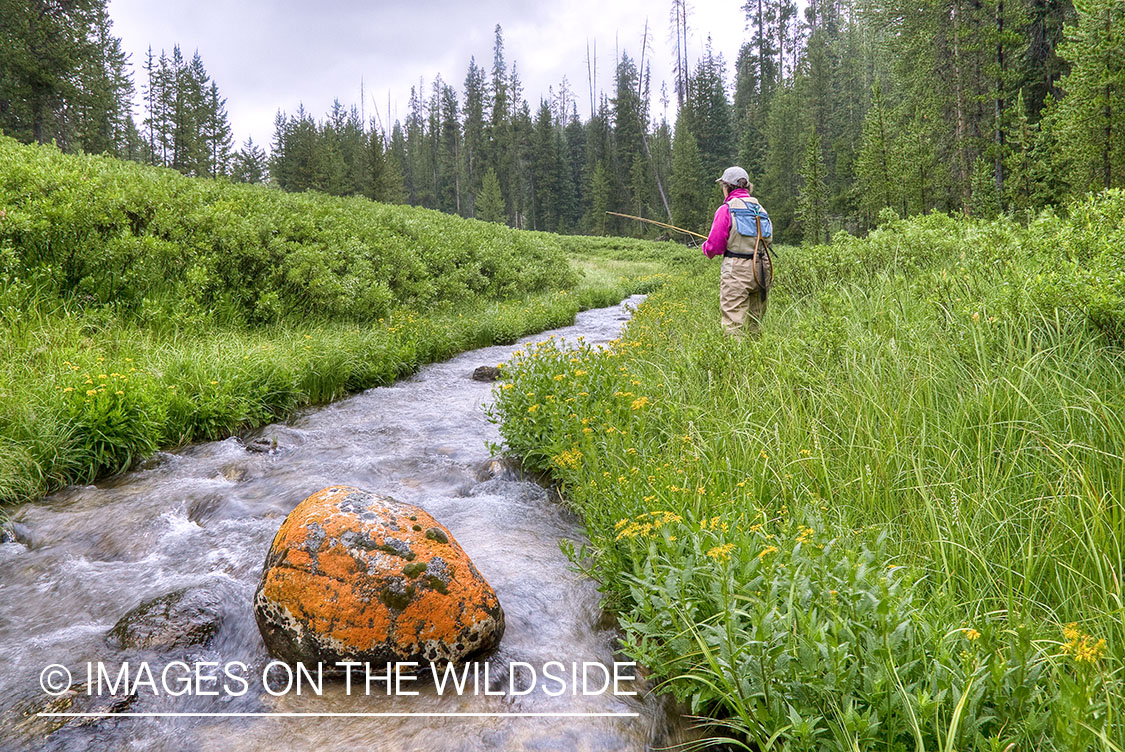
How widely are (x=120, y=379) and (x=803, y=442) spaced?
5763mm

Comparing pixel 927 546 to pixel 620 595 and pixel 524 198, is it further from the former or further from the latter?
pixel 524 198

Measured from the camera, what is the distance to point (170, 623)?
119 inches

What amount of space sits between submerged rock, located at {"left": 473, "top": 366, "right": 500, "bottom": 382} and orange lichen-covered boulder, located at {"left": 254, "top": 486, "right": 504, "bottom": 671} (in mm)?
5851

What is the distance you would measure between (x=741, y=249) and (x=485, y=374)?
4.13 m

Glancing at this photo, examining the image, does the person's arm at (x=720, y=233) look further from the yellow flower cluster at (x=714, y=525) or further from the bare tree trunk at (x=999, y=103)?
A: the bare tree trunk at (x=999, y=103)

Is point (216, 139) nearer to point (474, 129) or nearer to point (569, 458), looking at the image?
point (474, 129)

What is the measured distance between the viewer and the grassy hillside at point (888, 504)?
179 cm

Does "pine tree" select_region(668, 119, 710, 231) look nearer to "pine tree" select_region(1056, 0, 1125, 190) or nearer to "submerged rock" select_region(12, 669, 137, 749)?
"pine tree" select_region(1056, 0, 1125, 190)

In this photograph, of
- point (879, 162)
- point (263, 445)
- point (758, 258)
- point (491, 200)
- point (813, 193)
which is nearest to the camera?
point (263, 445)

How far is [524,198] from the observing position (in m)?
65.8

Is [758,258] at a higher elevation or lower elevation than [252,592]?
higher

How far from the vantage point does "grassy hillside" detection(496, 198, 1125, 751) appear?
179cm

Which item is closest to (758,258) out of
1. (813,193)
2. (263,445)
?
(263,445)

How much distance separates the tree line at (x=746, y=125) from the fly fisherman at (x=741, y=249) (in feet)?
27.3
